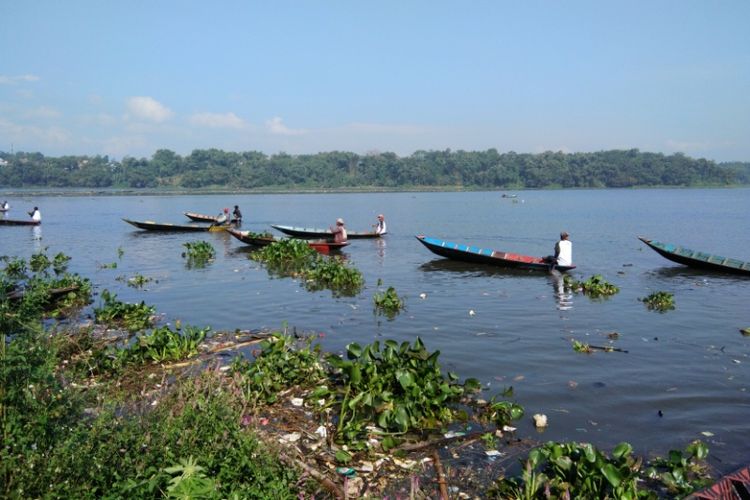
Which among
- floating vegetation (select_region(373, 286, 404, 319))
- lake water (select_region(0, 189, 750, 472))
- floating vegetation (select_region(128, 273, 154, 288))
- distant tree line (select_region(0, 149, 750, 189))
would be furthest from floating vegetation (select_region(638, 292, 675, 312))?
distant tree line (select_region(0, 149, 750, 189))

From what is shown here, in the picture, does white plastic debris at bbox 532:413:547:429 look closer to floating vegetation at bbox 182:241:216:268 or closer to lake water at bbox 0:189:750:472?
lake water at bbox 0:189:750:472

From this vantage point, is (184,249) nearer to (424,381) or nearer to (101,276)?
(101,276)

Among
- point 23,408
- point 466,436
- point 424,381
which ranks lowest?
point 466,436

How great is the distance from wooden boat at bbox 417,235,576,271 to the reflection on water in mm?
339

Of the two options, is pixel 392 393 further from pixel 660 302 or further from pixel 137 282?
pixel 137 282

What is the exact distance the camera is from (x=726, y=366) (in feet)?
33.7

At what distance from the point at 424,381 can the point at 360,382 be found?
0.84 m

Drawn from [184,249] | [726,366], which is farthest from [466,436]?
[184,249]

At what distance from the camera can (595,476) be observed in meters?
5.61

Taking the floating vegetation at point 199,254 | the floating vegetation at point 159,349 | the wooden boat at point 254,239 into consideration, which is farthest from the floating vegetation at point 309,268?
the floating vegetation at point 159,349

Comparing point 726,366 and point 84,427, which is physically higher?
point 84,427

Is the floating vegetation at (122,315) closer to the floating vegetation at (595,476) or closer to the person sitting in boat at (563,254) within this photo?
the floating vegetation at (595,476)

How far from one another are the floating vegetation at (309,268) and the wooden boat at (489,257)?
12.2ft

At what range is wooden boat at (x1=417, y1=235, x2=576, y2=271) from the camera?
20.3 m
